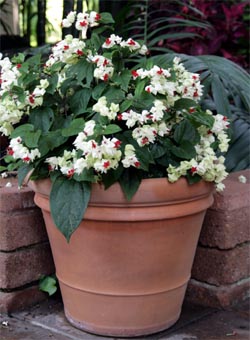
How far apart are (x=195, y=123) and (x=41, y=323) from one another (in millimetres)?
957

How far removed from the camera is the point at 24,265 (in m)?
2.62

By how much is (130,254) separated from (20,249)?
528 millimetres

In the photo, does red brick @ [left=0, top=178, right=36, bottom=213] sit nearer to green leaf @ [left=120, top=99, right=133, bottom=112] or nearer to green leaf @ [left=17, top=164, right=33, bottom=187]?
green leaf @ [left=17, top=164, right=33, bottom=187]

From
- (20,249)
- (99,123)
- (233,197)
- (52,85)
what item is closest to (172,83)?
(99,123)

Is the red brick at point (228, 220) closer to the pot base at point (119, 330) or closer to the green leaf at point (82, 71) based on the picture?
the pot base at point (119, 330)

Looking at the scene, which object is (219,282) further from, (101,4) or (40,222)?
(101,4)

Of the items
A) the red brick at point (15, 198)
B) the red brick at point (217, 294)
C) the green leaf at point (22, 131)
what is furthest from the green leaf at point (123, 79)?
the red brick at point (217, 294)

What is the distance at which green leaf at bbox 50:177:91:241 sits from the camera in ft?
6.97

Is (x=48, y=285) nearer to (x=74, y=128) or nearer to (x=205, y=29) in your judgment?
(x=74, y=128)

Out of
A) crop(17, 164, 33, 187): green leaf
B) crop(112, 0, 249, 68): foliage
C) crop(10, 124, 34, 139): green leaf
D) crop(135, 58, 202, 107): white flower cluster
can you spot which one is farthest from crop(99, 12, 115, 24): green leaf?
crop(112, 0, 249, 68): foliage

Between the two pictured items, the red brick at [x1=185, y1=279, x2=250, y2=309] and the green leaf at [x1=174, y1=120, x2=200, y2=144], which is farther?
the red brick at [x1=185, y1=279, x2=250, y2=309]

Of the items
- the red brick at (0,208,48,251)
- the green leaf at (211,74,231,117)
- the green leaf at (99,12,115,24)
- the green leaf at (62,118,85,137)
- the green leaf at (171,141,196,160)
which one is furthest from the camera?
the green leaf at (211,74,231,117)

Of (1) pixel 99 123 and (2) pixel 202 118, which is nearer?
(1) pixel 99 123

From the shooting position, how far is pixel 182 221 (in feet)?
7.68
